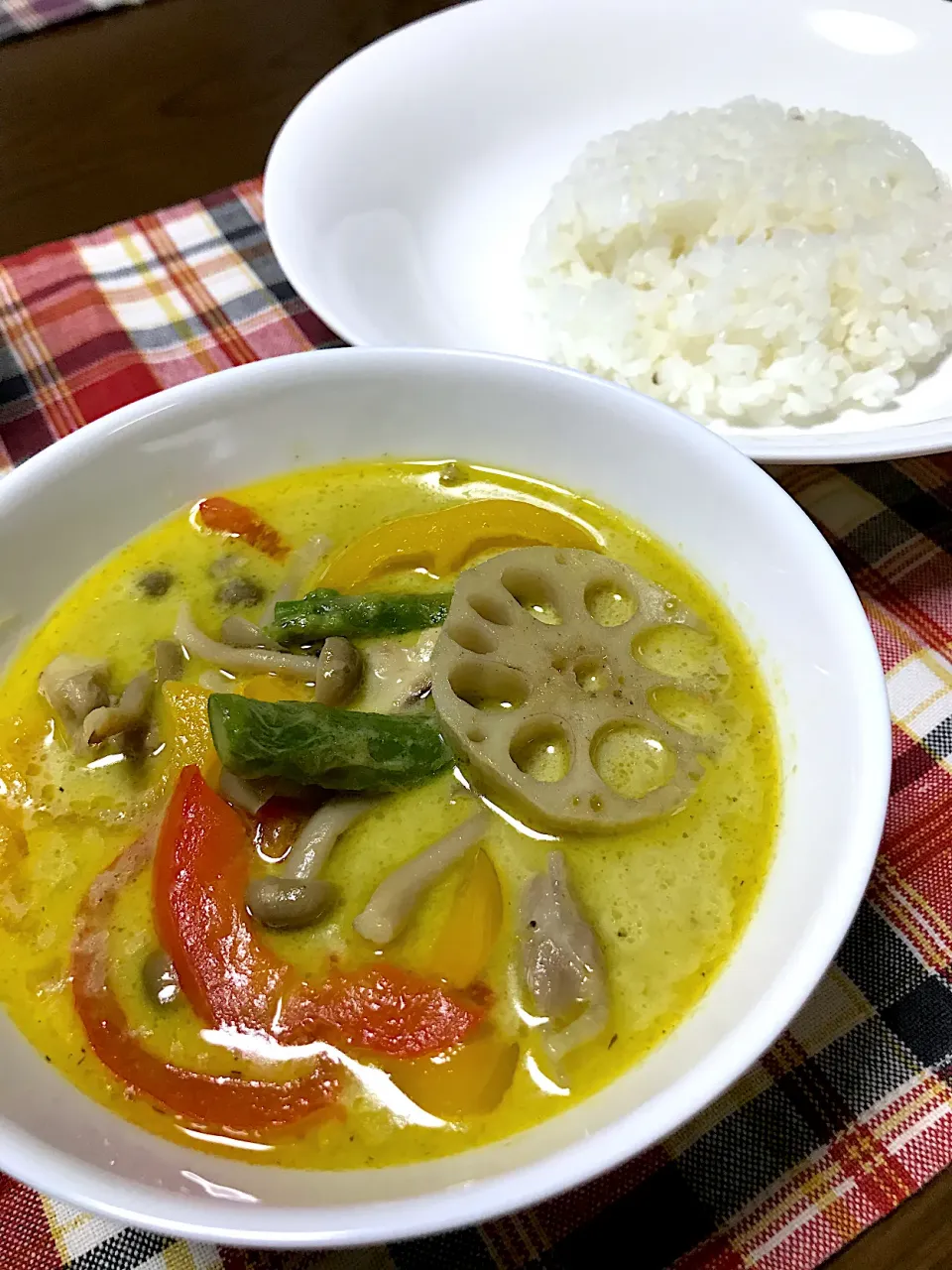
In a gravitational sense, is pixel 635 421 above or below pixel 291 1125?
above

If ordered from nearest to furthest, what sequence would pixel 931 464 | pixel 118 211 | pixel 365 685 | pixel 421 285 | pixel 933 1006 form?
pixel 933 1006, pixel 365 685, pixel 931 464, pixel 421 285, pixel 118 211

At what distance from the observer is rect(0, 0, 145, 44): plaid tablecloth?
3.97 metres

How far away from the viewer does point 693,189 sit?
2602mm

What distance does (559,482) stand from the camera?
182 centimetres

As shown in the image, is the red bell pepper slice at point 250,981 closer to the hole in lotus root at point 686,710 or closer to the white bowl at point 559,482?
the white bowl at point 559,482

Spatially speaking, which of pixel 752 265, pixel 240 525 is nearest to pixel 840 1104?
pixel 240 525

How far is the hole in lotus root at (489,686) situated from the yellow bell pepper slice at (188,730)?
0.37m

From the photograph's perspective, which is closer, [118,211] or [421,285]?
[421,285]

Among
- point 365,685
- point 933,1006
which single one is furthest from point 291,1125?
point 933,1006

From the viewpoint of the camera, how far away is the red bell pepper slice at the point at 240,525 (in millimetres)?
1810

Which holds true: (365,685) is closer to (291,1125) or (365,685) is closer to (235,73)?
(291,1125)

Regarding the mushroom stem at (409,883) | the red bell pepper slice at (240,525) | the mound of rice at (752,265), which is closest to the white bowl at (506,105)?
the mound of rice at (752,265)

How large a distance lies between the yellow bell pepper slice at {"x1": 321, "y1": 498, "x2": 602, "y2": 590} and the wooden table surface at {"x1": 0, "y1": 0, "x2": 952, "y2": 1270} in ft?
6.36

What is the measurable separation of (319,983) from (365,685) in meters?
0.47
